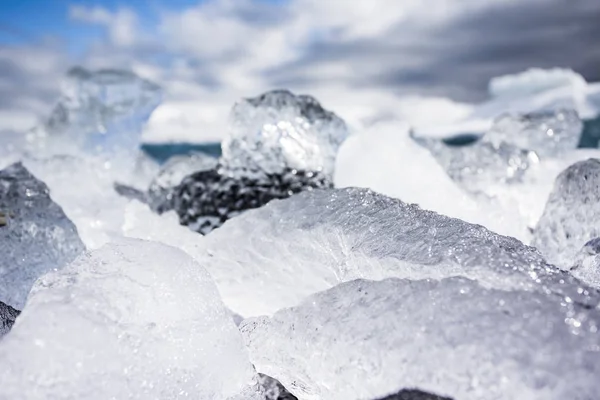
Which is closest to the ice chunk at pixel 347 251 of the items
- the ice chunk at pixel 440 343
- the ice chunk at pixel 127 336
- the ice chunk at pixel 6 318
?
the ice chunk at pixel 440 343

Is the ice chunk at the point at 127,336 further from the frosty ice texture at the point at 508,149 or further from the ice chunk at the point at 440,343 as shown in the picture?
the frosty ice texture at the point at 508,149

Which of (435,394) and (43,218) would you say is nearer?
(435,394)

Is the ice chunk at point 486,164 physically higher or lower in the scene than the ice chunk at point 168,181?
lower

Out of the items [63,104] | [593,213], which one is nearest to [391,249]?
[593,213]

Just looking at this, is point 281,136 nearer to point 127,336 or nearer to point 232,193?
point 232,193

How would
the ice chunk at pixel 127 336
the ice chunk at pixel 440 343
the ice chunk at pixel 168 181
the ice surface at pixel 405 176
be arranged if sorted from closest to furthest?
the ice chunk at pixel 440 343
the ice chunk at pixel 127 336
the ice surface at pixel 405 176
the ice chunk at pixel 168 181

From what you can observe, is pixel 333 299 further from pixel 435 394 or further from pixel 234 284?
pixel 234 284

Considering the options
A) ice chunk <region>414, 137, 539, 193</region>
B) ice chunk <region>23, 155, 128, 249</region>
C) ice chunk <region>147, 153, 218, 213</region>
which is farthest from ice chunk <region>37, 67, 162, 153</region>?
ice chunk <region>414, 137, 539, 193</region>
